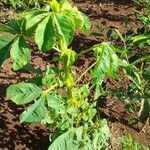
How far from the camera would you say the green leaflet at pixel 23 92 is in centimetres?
184

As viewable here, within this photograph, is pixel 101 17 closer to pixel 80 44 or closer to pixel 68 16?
pixel 80 44

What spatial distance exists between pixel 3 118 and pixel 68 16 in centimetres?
129

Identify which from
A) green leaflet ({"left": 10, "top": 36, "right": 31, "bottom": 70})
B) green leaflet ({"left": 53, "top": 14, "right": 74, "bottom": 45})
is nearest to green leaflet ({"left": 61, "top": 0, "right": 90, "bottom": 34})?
green leaflet ({"left": 53, "top": 14, "right": 74, "bottom": 45})

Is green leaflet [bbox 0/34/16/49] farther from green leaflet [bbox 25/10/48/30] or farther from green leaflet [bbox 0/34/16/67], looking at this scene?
green leaflet [bbox 25/10/48/30]

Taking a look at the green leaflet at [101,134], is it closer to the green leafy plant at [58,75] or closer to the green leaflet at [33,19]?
the green leafy plant at [58,75]

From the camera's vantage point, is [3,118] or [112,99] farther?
[112,99]

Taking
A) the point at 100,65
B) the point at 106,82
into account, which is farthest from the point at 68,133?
the point at 106,82

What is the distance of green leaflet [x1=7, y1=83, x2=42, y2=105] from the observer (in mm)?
1839

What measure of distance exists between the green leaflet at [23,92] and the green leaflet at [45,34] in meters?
0.31

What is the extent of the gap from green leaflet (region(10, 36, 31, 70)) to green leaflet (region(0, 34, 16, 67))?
0.04 metres

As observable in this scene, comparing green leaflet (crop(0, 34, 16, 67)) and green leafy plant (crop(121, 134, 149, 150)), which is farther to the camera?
green leafy plant (crop(121, 134, 149, 150))

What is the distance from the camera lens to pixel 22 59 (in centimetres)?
174

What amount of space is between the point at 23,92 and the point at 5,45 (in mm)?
238

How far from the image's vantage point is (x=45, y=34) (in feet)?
5.30
